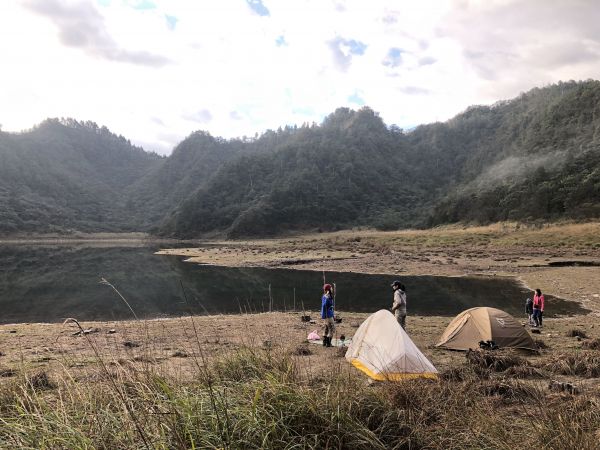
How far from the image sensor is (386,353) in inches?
358

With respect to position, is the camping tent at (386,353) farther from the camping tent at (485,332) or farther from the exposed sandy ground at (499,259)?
the exposed sandy ground at (499,259)

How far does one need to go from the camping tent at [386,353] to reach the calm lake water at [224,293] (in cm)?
703

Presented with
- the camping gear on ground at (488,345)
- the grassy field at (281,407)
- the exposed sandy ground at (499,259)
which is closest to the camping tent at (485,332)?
the camping gear on ground at (488,345)

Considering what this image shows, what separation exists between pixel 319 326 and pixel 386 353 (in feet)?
24.3

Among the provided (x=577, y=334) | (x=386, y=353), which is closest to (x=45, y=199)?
(x=386, y=353)

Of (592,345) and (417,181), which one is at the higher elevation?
(417,181)

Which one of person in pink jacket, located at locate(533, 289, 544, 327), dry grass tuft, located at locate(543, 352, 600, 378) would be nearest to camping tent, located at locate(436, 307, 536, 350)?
dry grass tuft, located at locate(543, 352, 600, 378)

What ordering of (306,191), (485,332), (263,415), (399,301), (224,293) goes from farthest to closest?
(306,191) → (224,293) → (399,301) → (485,332) → (263,415)

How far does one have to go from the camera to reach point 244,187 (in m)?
160

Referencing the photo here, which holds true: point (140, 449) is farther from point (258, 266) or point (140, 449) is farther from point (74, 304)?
point (258, 266)

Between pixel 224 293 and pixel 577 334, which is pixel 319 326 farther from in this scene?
pixel 224 293

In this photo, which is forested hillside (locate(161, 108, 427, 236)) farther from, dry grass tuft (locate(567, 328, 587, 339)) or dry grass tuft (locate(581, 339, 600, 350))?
dry grass tuft (locate(581, 339, 600, 350))

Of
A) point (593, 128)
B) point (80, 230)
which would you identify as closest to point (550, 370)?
point (593, 128)

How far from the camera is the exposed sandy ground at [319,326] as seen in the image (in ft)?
25.7
